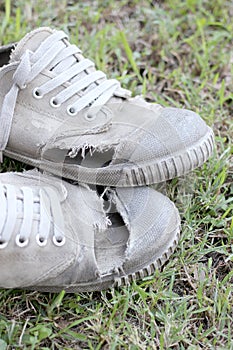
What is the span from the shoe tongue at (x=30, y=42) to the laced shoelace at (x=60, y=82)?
0.02 metres

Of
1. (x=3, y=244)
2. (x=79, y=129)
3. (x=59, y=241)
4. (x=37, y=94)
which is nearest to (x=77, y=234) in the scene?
→ (x=59, y=241)

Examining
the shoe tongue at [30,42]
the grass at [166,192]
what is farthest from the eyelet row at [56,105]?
the grass at [166,192]

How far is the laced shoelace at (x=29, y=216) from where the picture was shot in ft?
4.75

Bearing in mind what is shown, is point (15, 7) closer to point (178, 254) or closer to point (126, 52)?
point (126, 52)

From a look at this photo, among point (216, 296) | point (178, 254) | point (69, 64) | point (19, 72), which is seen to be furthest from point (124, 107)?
point (216, 296)

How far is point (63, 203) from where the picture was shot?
1.58 meters

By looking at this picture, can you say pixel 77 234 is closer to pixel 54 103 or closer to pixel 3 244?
pixel 3 244

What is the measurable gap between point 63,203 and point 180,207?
0.39 meters

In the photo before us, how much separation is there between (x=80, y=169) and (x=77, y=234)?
0.23m

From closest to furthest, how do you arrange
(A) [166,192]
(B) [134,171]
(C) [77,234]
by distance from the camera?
(C) [77,234]
(B) [134,171]
(A) [166,192]

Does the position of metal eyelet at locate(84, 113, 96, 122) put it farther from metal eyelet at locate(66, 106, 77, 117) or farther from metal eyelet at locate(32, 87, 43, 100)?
metal eyelet at locate(32, 87, 43, 100)

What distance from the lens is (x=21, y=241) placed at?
1.46 m

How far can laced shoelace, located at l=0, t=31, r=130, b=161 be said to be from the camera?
1.71 metres

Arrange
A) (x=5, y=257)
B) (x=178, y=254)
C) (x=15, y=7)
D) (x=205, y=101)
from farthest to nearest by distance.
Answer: (x=15, y=7) < (x=205, y=101) < (x=178, y=254) < (x=5, y=257)
